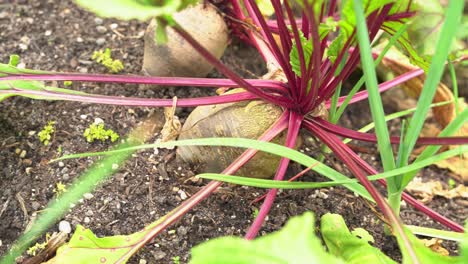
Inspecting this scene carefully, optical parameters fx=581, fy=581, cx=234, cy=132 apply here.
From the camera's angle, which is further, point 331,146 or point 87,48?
point 87,48

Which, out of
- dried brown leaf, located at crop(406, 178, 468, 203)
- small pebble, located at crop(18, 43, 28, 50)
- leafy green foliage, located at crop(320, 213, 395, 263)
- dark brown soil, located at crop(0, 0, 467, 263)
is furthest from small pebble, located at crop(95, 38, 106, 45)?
dried brown leaf, located at crop(406, 178, 468, 203)

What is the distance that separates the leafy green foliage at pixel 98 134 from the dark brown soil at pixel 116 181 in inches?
0.8

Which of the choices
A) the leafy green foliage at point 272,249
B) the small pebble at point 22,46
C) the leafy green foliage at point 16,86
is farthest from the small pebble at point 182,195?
the small pebble at point 22,46

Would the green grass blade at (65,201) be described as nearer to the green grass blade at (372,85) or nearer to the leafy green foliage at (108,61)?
the leafy green foliage at (108,61)

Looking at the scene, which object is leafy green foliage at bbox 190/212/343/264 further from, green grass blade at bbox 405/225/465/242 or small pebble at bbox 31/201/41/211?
small pebble at bbox 31/201/41/211

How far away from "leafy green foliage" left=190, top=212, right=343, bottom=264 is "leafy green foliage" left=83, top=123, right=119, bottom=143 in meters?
0.78

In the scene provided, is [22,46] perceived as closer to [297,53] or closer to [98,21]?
[98,21]

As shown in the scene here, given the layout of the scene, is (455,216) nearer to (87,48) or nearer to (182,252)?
(182,252)

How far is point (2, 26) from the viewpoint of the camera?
1.89 meters

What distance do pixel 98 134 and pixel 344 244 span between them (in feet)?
2.38

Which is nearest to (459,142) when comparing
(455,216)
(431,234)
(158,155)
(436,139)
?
(436,139)

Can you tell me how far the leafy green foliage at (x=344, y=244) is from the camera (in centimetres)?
123

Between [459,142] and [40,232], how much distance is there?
98cm

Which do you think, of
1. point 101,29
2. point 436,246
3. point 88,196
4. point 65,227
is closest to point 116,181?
point 88,196
